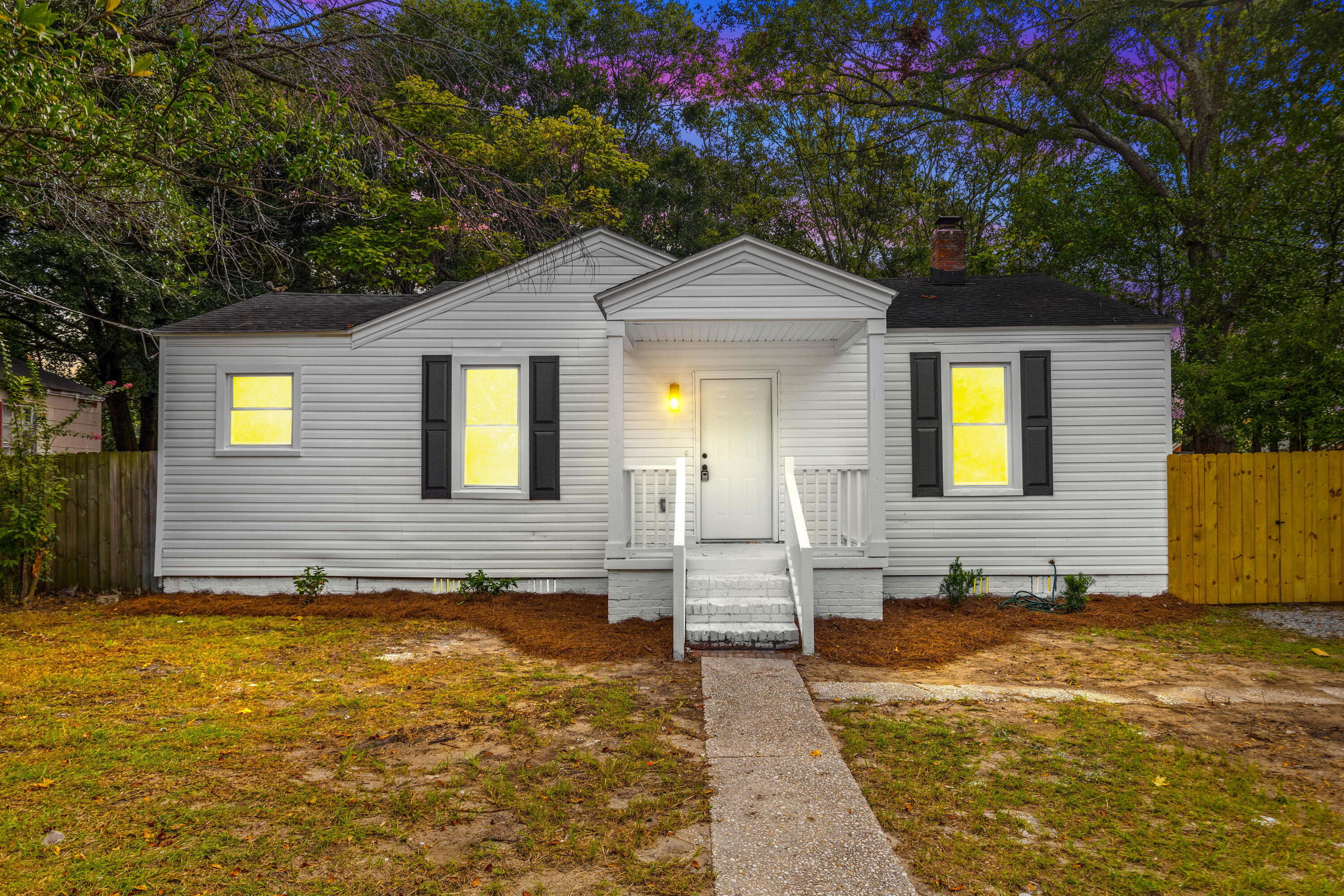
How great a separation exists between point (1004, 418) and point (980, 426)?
29cm

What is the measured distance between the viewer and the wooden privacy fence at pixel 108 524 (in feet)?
29.6

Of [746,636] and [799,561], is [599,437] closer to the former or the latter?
[799,561]

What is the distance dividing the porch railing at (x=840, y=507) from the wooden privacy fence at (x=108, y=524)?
7.96m

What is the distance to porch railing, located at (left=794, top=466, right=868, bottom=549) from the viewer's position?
7648 millimetres

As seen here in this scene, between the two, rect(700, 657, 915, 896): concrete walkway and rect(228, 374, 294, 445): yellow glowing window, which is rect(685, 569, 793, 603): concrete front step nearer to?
rect(700, 657, 915, 896): concrete walkway

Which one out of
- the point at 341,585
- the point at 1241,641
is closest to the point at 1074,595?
the point at 1241,641

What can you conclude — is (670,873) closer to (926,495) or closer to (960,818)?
(960,818)

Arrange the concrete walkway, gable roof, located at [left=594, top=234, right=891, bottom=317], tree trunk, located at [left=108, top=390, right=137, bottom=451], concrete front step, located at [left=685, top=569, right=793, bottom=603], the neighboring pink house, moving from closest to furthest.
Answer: the concrete walkway → concrete front step, located at [left=685, top=569, right=793, bottom=603] → gable roof, located at [left=594, top=234, right=891, bottom=317] → the neighboring pink house → tree trunk, located at [left=108, top=390, right=137, bottom=451]

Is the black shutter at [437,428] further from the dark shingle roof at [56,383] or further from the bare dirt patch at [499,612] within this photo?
the dark shingle roof at [56,383]

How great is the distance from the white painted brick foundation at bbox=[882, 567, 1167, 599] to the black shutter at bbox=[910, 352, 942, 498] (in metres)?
1.02

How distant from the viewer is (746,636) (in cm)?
646

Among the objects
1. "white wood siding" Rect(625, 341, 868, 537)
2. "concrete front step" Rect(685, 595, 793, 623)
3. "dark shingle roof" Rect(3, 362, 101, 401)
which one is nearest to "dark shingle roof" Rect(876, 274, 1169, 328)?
"white wood siding" Rect(625, 341, 868, 537)

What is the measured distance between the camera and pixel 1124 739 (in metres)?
4.42

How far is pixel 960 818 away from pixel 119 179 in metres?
6.52
